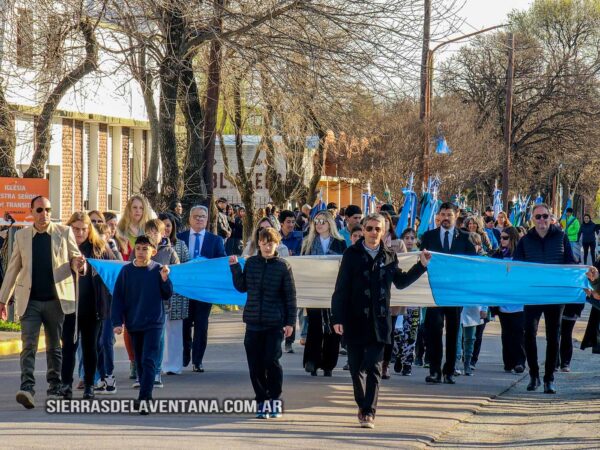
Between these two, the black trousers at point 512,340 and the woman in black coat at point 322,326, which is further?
the black trousers at point 512,340

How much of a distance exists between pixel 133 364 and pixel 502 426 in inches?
164

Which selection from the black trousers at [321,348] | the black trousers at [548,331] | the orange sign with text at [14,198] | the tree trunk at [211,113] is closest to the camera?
the black trousers at [548,331]

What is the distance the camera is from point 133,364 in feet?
42.3

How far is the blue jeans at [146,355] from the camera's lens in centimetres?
1062

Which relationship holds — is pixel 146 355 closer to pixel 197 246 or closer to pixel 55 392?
pixel 55 392

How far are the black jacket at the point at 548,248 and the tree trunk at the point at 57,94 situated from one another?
780 cm

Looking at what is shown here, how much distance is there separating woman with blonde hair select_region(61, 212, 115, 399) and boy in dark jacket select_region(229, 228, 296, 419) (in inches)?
67.8

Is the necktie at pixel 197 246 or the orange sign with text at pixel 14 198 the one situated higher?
the orange sign with text at pixel 14 198

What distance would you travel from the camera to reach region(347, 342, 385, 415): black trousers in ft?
33.4

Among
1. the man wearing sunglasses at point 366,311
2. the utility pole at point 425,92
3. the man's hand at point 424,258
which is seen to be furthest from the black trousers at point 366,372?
the utility pole at point 425,92

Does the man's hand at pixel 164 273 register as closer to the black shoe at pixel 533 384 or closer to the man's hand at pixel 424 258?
the man's hand at pixel 424 258

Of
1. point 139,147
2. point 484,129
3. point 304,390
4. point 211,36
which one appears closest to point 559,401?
point 304,390

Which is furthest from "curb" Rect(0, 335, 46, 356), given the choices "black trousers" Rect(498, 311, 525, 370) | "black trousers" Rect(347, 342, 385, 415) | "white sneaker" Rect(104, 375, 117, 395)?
"black trousers" Rect(347, 342, 385, 415)

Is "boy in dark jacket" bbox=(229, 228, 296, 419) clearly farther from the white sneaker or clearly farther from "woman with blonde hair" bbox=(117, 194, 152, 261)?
"woman with blonde hair" bbox=(117, 194, 152, 261)
